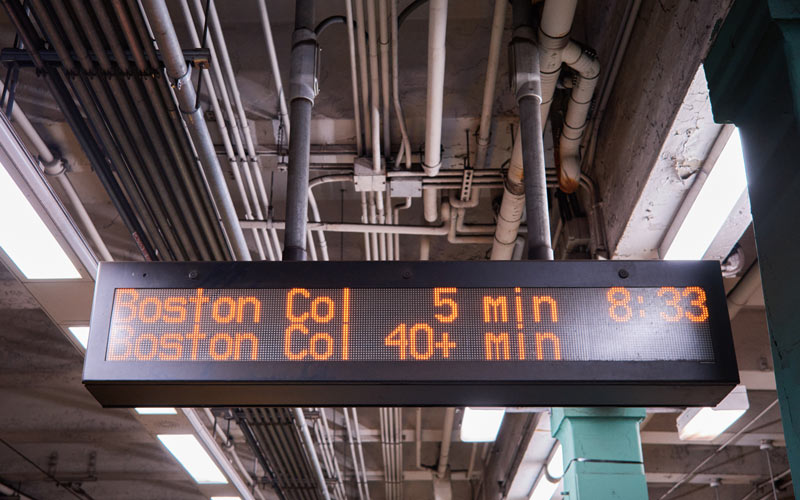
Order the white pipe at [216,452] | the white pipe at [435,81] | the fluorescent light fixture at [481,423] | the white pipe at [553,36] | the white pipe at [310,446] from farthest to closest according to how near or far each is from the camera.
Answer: the white pipe at [216,452]
the white pipe at [310,446]
the fluorescent light fixture at [481,423]
the white pipe at [553,36]
the white pipe at [435,81]

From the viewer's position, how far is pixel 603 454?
4.43 meters

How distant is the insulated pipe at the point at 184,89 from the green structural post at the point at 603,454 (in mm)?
2207

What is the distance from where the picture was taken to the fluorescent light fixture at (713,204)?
3145 millimetres

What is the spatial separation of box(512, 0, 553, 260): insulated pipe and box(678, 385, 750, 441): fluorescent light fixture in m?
3.06

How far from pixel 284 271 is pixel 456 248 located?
3.86 m

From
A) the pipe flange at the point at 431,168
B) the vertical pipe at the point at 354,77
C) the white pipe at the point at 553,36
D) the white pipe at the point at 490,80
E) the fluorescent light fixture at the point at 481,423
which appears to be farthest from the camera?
the fluorescent light fixture at the point at 481,423

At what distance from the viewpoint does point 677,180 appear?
3363mm

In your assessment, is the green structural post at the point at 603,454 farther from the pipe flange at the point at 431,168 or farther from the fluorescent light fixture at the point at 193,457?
the fluorescent light fixture at the point at 193,457

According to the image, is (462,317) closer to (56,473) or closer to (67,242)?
(67,242)

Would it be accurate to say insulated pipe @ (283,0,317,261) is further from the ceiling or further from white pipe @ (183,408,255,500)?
white pipe @ (183,408,255,500)

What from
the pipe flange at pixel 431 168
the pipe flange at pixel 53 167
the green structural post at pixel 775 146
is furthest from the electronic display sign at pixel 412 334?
the pipe flange at pixel 53 167

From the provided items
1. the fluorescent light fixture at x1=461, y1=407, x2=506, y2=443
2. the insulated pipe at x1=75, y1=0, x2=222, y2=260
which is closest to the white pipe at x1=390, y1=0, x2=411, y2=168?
the insulated pipe at x1=75, y1=0, x2=222, y2=260

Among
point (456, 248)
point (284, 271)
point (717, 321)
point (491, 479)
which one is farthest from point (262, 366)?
point (491, 479)

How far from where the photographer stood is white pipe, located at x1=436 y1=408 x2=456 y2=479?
7.38m
